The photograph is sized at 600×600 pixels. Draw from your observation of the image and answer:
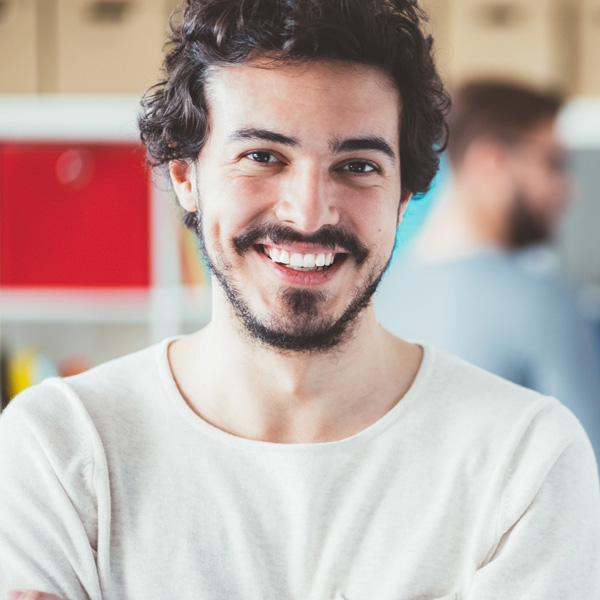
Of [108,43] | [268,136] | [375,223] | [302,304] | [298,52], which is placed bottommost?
[302,304]

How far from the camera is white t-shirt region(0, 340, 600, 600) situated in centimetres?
102

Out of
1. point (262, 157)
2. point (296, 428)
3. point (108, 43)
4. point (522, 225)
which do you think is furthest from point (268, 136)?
point (108, 43)

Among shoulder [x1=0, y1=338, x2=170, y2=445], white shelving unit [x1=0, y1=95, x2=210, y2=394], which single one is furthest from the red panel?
shoulder [x1=0, y1=338, x2=170, y2=445]

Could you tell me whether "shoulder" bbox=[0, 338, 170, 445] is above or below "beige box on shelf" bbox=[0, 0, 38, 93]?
below

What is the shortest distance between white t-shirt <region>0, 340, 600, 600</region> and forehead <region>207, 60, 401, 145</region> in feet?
1.23

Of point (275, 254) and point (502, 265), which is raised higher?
point (275, 254)

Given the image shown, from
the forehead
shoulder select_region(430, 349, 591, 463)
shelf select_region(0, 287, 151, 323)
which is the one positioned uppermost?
the forehead

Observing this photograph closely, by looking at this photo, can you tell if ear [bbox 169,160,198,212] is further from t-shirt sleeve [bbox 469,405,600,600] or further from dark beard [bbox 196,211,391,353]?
t-shirt sleeve [bbox 469,405,600,600]

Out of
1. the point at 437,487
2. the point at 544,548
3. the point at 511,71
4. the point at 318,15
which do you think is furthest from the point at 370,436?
the point at 511,71

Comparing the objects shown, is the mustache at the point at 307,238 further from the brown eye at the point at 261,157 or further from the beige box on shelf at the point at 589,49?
the beige box on shelf at the point at 589,49

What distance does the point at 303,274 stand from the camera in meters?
1.07

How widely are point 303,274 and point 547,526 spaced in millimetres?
425

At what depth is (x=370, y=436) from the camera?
3.63 feet

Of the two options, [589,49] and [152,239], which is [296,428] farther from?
[589,49]
